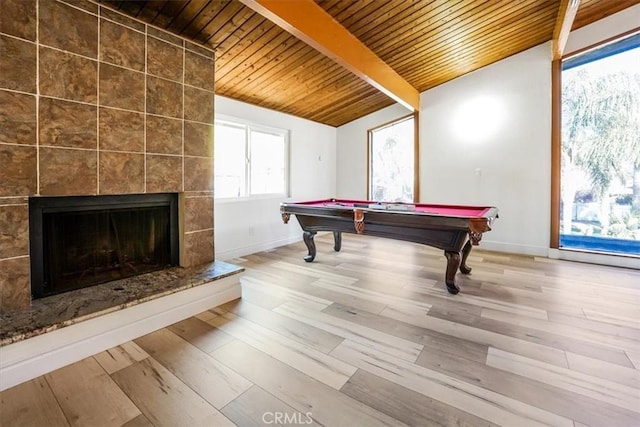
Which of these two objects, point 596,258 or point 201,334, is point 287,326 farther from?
point 596,258

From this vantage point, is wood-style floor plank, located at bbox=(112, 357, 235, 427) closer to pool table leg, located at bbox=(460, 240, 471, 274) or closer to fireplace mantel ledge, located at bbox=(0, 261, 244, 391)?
→ fireplace mantel ledge, located at bbox=(0, 261, 244, 391)

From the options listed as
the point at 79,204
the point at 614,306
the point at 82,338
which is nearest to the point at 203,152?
the point at 79,204

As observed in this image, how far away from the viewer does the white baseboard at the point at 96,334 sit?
163 cm

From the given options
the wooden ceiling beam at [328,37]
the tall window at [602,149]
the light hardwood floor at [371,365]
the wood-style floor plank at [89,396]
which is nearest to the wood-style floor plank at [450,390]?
the light hardwood floor at [371,365]

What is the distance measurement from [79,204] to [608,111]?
19.7 ft

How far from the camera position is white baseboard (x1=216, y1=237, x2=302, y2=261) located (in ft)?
14.1

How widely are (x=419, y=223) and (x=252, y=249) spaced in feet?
8.95

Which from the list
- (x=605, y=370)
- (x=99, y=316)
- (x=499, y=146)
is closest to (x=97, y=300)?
(x=99, y=316)

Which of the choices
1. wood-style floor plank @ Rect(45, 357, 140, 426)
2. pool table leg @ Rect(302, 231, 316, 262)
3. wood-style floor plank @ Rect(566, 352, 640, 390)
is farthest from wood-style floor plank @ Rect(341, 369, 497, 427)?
pool table leg @ Rect(302, 231, 316, 262)

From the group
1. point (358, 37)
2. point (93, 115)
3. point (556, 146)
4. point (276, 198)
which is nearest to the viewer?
point (93, 115)

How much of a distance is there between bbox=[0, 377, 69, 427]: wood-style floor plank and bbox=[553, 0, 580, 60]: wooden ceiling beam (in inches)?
193

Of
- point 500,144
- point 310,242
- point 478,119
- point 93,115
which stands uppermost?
point 478,119

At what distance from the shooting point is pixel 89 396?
5.05 feet

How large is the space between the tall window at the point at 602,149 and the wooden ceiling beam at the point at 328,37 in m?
2.51
